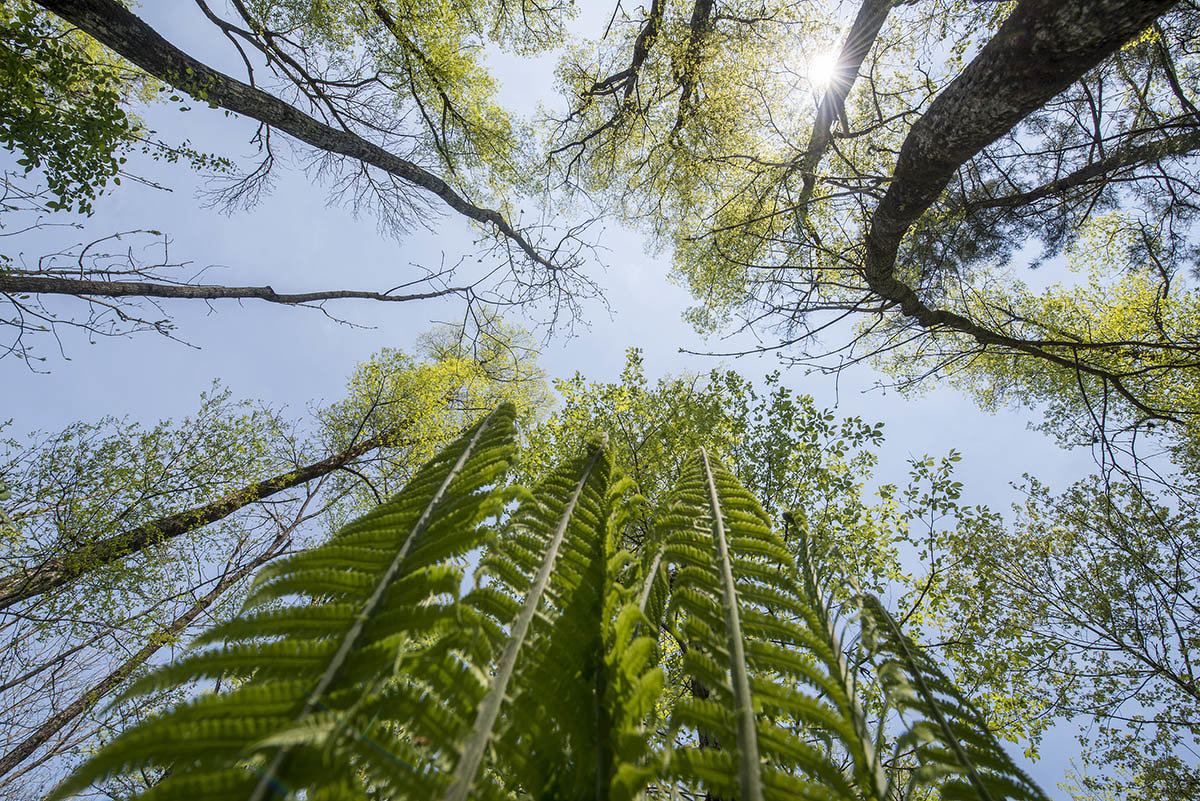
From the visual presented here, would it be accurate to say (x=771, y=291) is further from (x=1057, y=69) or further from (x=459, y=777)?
(x=459, y=777)

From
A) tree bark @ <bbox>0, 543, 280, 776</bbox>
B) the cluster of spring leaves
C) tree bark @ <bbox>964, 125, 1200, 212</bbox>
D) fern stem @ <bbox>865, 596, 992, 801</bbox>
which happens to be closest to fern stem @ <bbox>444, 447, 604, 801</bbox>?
the cluster of spring leaves

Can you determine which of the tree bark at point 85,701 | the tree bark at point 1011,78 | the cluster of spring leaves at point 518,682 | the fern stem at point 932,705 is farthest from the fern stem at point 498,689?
the tree bark at point 85,701

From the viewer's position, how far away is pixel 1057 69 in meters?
2.26

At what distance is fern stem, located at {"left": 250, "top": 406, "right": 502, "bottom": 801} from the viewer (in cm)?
42

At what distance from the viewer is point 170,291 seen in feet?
14.7

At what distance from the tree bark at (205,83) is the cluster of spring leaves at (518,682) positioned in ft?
15.7

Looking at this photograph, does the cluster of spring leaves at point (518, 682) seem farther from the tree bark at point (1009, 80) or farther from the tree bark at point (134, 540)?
the tree bark at point (134, 540)

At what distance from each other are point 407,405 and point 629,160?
5916 millimetres

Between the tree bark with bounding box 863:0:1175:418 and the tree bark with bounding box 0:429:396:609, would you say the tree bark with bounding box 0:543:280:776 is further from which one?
the tree bark with bounding box 863:0:1175:418

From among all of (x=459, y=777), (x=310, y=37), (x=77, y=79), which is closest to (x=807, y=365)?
(x=459, y=777)

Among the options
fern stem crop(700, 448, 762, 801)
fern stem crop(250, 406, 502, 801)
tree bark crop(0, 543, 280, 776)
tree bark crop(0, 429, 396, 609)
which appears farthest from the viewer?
tree bark crop(0, 543, 280, 776)

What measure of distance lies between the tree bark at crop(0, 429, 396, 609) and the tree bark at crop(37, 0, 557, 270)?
15.0 feet

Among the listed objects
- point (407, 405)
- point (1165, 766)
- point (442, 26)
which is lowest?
point (1165, 766)

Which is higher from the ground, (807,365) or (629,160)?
(629,160)
